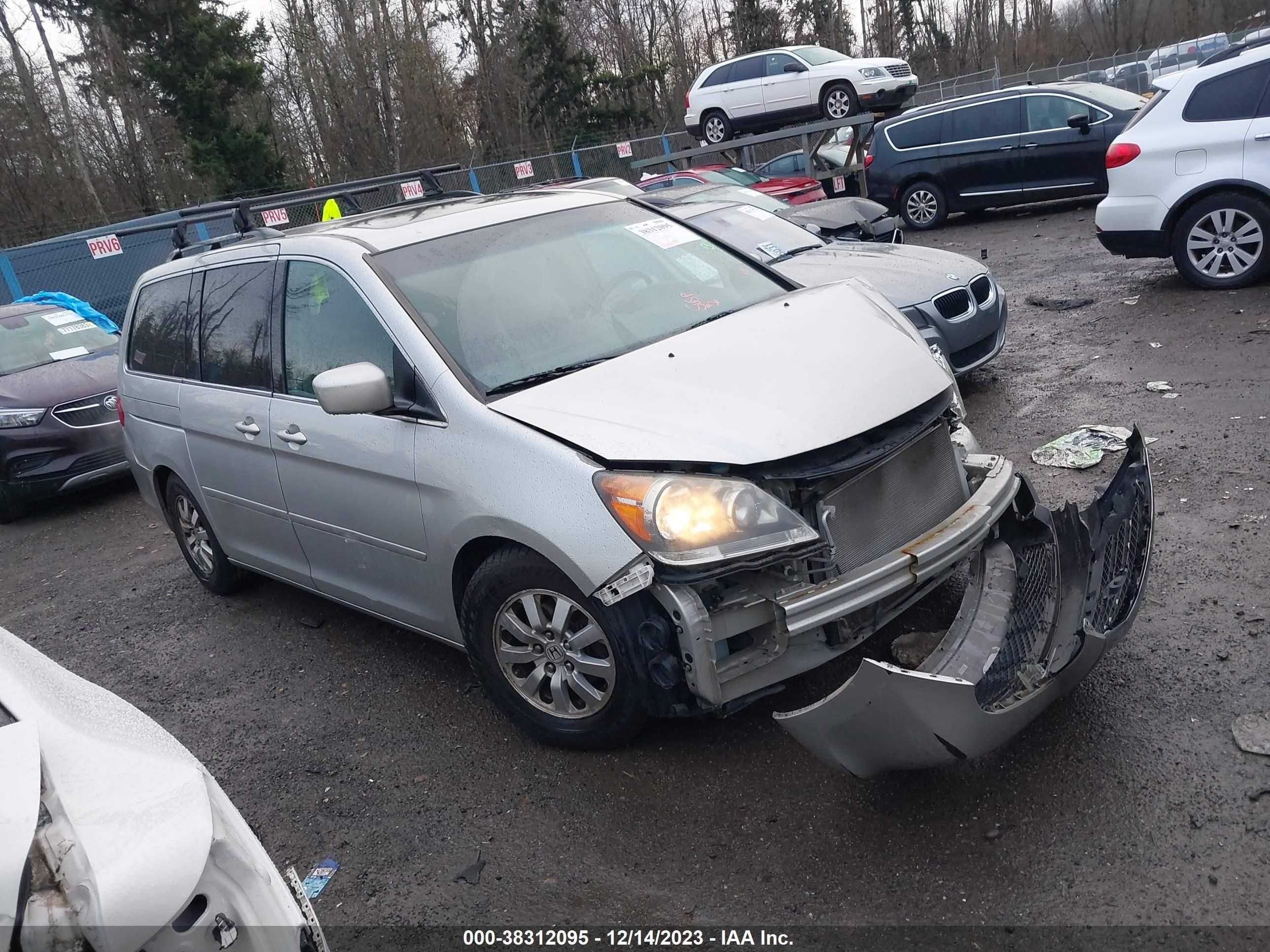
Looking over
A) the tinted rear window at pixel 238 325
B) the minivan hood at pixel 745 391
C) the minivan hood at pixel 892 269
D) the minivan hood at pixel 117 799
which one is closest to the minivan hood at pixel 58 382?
the tinted rear window at pixel 238 325

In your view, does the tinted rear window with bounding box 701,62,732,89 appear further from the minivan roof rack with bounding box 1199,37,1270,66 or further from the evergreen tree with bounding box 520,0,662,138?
the evergreen tree with bounding box 520,0,662,138

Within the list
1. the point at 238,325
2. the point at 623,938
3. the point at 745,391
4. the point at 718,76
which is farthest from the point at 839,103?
the point at 623,938

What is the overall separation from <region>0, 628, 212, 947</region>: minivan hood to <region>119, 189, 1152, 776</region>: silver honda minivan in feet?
4.25

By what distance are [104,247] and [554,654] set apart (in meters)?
13.2

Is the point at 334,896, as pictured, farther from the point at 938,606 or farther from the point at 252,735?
the point at 938,606

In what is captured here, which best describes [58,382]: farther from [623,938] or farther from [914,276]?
[623,938]

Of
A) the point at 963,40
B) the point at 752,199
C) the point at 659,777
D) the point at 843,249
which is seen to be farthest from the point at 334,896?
the point at 963,40

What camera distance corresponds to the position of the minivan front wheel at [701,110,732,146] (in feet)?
60.7

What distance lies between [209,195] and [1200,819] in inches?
1162

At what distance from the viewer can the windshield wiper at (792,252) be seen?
7.73m

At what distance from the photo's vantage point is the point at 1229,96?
7.54 meters

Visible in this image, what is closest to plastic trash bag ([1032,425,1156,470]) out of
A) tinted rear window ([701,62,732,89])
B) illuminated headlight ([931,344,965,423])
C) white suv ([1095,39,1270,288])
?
illuminated headlight ([931,344,965,423])

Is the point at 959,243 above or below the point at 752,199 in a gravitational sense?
below

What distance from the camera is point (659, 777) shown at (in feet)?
10.9
